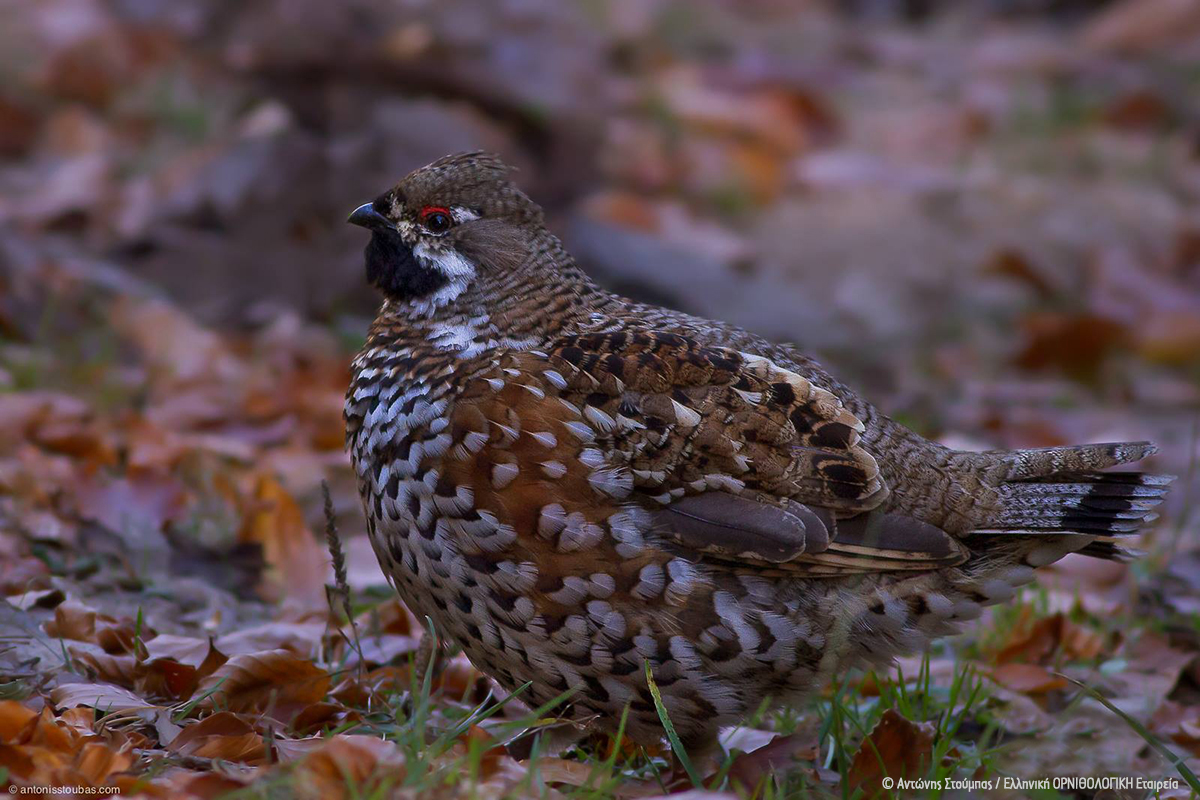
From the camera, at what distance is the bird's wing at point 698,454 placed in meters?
3.93

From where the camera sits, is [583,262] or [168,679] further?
[583,262]

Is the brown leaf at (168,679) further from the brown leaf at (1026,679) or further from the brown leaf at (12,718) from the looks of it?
the brown leaf at (1026,679)

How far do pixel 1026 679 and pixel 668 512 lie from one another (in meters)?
1.50

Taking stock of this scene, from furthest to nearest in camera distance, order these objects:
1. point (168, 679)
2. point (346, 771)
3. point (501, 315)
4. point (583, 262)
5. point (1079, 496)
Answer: point (583, 262)
point (501, 315)
point (1079, 496)
point (168, 679)
point (346, 771)

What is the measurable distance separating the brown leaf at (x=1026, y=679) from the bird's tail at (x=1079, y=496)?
498mm

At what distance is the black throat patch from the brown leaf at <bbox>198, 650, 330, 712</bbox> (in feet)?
3.71

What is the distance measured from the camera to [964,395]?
8031 millimetres

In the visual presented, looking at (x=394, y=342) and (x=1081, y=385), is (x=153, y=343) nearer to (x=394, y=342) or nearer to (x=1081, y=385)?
(x=394, y=342)

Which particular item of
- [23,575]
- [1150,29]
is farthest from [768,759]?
[1150,29]

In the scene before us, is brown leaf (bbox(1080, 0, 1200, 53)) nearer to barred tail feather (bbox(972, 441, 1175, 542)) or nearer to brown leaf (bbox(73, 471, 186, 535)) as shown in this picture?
barred tail feather (bbox(972, 441, 1175, 542))

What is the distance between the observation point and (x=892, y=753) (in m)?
4.01

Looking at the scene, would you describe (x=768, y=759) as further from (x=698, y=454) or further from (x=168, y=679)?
(x=168, y=679)

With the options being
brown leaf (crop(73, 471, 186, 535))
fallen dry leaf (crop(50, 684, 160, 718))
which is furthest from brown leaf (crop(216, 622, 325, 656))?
brown leaf (crop(73, 471, 186, 535))

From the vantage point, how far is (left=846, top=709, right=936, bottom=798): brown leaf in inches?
155
